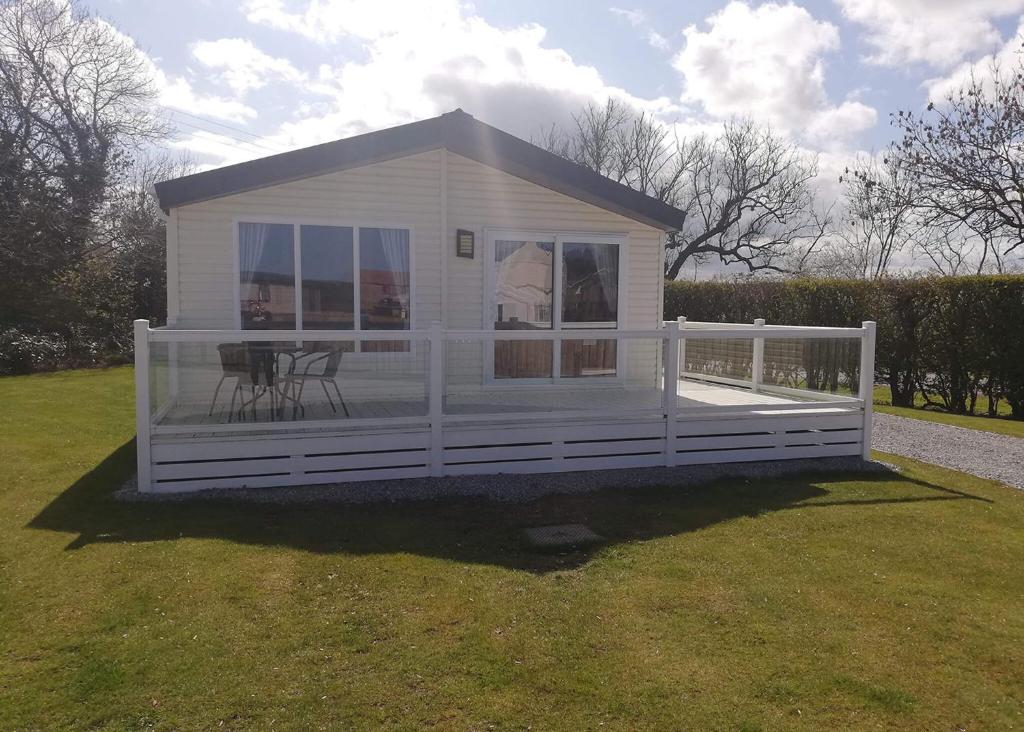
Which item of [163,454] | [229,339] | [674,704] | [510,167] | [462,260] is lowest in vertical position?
[674,704]

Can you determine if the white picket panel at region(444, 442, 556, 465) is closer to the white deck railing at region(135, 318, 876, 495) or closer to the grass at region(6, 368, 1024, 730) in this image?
the white deck railing at region(135, 318, 876, 495)

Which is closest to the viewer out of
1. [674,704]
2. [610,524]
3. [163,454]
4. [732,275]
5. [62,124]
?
[674,704]

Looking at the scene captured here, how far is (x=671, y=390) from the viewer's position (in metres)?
6.78

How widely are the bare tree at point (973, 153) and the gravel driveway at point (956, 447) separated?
10.8 m

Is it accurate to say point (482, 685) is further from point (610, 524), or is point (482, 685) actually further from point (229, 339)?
point (229, 339)

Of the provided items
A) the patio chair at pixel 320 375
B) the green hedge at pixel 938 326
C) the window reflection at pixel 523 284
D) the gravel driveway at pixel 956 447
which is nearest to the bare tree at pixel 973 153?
the green hedge at pixel 938 326

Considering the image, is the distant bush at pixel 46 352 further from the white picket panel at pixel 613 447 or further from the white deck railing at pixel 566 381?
the white picket panel at pixel 613 447

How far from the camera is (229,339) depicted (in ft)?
18.9

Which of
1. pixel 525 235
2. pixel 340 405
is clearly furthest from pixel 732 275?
pixel 340 405

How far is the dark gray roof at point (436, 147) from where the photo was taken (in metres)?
7.15

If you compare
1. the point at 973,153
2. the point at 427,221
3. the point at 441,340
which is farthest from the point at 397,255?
the point at 973,153

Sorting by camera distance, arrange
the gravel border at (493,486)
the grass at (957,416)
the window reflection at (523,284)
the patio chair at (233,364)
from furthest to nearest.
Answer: the grass at (957,416), the window reflection at (523,284), the patio chair at (233,364), the gravel border at (493,486)

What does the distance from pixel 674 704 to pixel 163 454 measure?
14.7ft

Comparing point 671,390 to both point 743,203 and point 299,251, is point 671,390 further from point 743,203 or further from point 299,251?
point 743,203
